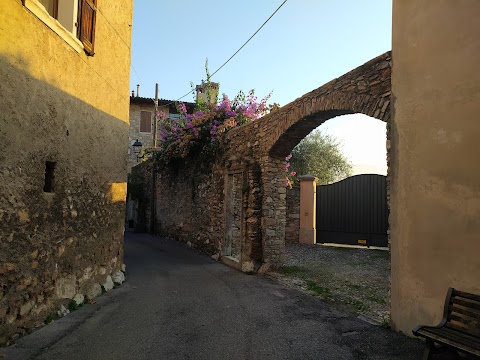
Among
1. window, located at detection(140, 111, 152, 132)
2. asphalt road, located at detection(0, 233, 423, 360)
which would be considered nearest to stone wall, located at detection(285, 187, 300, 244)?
asphalt road, located at detection(0, 233, 423, 360)

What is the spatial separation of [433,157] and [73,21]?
4.87 m

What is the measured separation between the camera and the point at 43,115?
13.4 ft

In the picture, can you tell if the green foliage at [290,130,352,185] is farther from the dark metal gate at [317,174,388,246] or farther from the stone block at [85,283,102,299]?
the stone block at [85,283,102,299]

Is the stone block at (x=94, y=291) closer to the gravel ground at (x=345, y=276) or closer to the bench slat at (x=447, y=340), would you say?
the gravel ground at (x=345, y=276)

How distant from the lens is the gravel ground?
16.7 feet

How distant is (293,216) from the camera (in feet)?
39.9

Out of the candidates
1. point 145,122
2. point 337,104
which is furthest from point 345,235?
point 145,122

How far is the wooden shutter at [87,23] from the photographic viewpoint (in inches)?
193

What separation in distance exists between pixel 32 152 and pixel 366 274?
6536mm

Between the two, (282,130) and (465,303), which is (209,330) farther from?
(282,130)

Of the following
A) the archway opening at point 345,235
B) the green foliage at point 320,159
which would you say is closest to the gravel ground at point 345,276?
the archway opening at point 345,235

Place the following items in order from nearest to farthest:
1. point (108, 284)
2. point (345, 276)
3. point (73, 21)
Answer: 1. point (73, 21)
2. point (108, 284)
3. point (345, 276)

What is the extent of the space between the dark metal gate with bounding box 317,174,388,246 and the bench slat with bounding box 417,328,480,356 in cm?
837

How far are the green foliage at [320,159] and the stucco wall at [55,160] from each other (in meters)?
14.8
